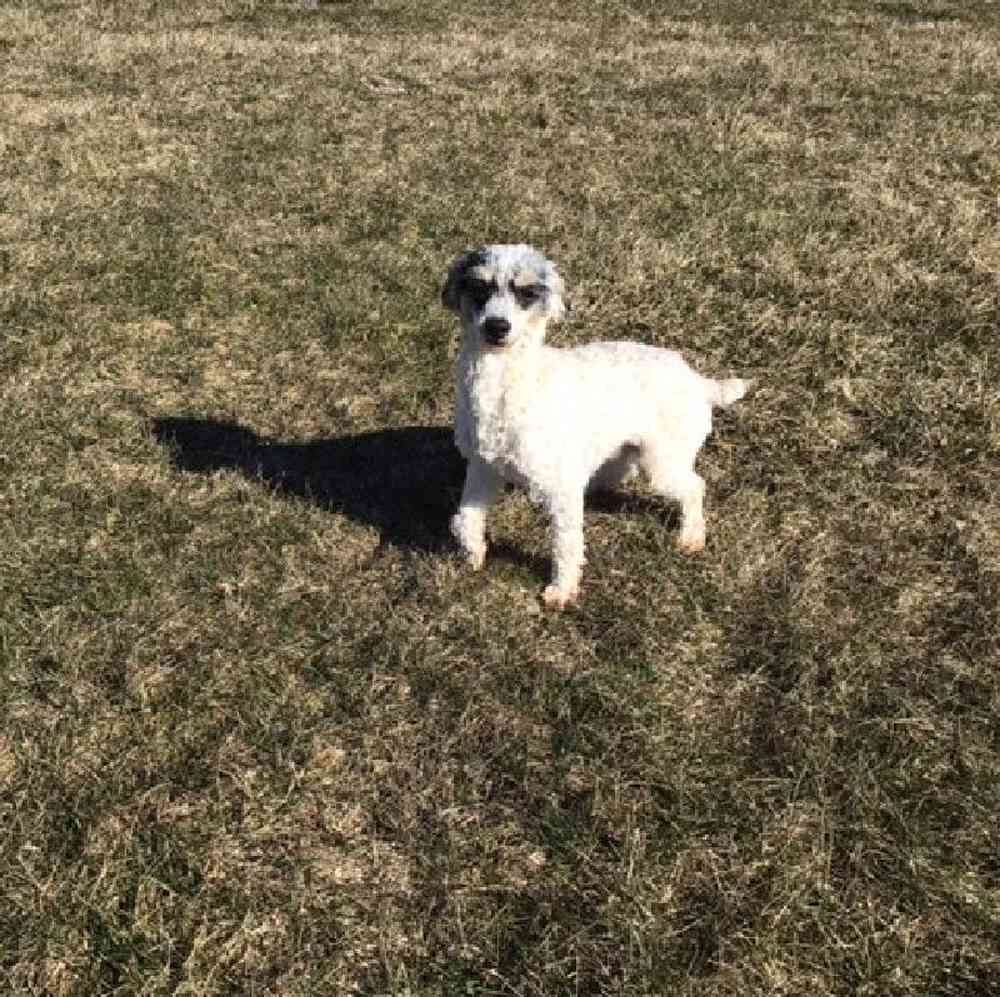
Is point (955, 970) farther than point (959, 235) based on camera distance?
No

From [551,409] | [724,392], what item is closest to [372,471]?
[551,409]

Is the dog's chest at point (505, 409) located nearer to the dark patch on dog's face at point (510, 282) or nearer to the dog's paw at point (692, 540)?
the dark patch on dog's face at point (510, 282)

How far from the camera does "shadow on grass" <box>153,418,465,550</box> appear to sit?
253 inches

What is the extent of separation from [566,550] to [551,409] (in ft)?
2.77

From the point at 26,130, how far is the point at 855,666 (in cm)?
1223

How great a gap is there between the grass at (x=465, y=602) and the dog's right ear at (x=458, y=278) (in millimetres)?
1538

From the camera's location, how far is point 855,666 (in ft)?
17.1

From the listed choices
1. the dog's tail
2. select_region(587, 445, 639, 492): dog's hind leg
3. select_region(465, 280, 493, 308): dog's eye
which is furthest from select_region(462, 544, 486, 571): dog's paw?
the dog's tail

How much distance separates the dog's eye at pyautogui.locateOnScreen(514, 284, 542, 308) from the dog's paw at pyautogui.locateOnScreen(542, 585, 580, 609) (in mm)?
1644

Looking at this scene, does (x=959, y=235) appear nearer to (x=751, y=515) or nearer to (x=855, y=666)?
(x=751, y=515)

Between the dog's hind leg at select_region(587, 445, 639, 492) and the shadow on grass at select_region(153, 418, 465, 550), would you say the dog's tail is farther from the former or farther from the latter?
the shadow on grass at select_region(153, 418, 465, 550)

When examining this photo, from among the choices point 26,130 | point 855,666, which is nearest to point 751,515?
point 855,666

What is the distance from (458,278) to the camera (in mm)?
5250

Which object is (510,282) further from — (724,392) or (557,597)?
(724,392)
